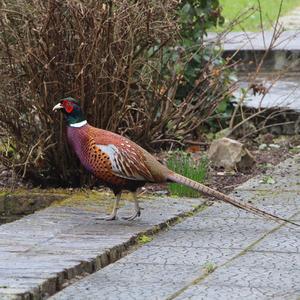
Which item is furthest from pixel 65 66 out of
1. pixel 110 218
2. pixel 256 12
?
pixel 256 12

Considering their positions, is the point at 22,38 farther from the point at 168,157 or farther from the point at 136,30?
the point at 168,157

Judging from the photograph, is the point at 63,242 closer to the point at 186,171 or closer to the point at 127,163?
the point at 127,163

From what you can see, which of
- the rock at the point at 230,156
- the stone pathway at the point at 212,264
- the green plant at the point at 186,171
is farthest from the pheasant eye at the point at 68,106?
the rock at the point at 230,156

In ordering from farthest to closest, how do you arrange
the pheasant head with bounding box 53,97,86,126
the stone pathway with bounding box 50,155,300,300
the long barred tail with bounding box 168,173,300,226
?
the pheasant head with bounding box 53,97,86,126 → the long barred tail with bounding box 168,173,300,226 → the stone pathway with bounding box 50,155,300,300

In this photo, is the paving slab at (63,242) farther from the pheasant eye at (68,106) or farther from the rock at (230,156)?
the rock at (230,156)

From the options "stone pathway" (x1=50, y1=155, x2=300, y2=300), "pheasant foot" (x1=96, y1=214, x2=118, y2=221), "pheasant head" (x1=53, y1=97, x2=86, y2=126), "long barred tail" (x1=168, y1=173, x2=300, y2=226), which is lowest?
"stone pathway" (x1=50, y1=155, x2=300, y2=300)

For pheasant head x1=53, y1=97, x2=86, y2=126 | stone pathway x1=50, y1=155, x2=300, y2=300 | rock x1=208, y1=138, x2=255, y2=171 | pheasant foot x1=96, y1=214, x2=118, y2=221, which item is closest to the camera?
stone pathway x1=50, y1=155, x2=300, y2=300

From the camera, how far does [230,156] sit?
969 centimetres

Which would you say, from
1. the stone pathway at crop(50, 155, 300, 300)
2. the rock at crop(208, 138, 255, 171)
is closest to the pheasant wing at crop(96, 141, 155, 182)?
the stone pathway at crop(50, 155, 300, 300)

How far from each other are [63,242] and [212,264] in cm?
99

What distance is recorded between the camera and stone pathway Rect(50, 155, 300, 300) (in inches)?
233

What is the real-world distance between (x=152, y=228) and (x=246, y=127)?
13.2ft

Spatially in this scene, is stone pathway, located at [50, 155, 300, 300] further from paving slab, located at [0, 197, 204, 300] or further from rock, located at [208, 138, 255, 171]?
rock, located at [208, 138, 255, 171]

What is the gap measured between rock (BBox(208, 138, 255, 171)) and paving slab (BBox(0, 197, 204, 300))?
133cm
